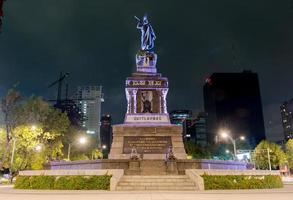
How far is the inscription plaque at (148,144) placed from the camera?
99.3ft

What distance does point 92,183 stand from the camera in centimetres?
2150

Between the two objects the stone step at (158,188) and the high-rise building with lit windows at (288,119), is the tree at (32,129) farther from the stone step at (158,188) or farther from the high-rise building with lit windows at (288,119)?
the high-rise building with lit windows at (288,119)

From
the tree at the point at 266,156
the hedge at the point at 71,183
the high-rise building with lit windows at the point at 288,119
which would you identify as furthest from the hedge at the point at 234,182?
the high-rise building with lit windows at the point at 288,119

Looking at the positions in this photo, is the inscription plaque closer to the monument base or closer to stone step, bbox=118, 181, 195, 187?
the monument base

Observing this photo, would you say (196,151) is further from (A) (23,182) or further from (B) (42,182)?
(B) (42,182)

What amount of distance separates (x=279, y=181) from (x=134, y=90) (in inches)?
732

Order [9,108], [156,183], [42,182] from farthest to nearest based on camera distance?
[9,108] < [42,182] < [156,183]

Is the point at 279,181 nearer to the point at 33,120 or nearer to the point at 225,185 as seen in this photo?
the point at 225,185

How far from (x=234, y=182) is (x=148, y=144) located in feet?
36.9

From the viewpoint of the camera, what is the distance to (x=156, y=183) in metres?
22.2

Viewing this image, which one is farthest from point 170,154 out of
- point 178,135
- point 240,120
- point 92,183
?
point 240,120

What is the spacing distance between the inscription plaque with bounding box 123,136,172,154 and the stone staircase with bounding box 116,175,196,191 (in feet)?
22.0

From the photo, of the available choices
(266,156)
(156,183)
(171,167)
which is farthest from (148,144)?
(266,156)

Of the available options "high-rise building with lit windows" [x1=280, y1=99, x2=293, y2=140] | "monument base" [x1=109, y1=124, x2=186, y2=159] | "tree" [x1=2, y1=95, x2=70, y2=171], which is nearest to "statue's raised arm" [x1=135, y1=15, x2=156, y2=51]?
"monument base" [x1=109, y1=124, x2=186, y2=159]
